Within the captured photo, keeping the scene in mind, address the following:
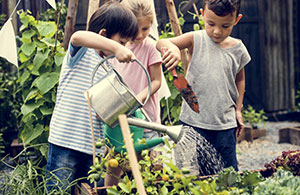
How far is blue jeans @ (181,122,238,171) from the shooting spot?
7.48 ft

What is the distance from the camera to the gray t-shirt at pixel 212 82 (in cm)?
227

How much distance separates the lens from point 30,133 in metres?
2.90

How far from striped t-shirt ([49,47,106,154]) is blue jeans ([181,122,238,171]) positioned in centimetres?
60

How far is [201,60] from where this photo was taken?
2289 mm

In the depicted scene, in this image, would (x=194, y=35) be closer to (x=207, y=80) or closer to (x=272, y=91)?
(x=207, y=80)

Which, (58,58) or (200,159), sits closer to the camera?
(200,159)

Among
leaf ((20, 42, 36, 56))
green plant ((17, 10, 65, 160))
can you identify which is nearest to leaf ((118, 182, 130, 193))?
green plant ((17, 10, 65, 160))

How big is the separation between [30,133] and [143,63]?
106cm

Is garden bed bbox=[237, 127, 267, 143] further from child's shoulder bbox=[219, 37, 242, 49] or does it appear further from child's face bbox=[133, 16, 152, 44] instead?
child's face bbox=[133, 16, 152, 44]

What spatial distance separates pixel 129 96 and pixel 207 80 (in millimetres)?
902

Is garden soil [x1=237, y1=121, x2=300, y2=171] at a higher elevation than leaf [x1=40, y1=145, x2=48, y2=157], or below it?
below

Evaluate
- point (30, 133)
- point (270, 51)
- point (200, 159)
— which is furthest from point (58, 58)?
point (270, 51)

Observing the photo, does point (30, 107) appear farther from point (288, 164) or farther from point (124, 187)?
point (288, 164)

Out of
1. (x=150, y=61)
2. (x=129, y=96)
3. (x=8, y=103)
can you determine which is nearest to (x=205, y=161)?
(x=150, y=61)
